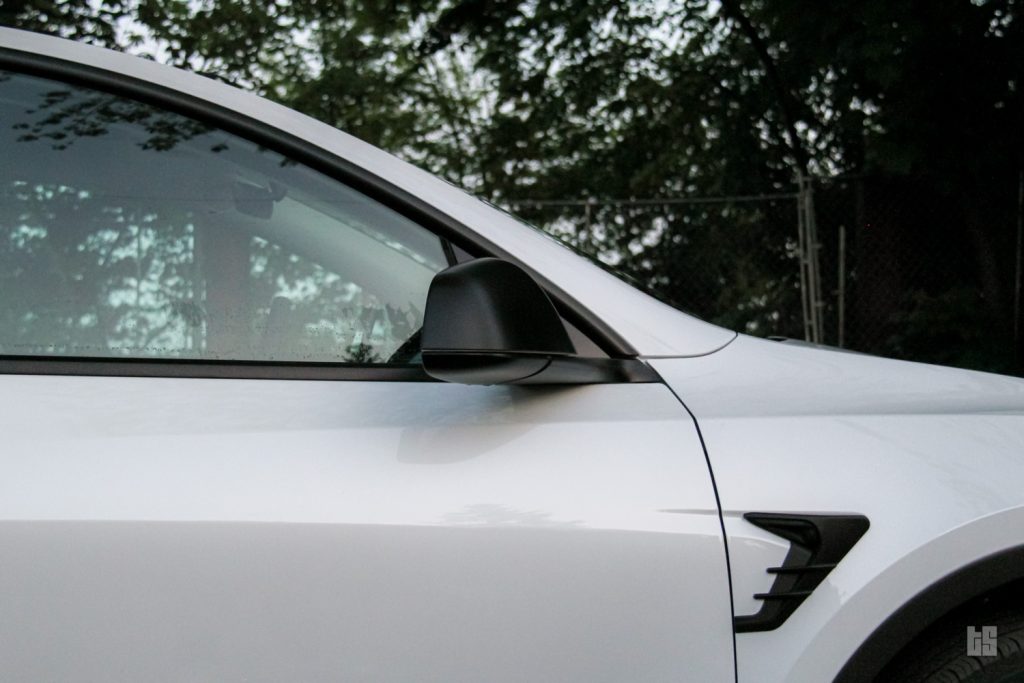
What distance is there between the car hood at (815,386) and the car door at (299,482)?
0.08 m

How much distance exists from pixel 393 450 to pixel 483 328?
25 centimetres

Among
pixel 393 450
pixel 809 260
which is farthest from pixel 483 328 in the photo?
pixel 809 260

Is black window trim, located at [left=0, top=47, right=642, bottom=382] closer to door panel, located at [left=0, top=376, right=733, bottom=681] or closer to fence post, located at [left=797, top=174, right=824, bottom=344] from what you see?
door panel, located at [left=0, top=376, right=733, bottom=681]

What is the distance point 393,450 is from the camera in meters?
1.41

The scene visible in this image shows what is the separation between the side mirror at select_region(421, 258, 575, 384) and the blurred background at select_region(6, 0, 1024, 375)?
3264 millimetres

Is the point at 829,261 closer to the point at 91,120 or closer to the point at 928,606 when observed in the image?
the point at 928,606

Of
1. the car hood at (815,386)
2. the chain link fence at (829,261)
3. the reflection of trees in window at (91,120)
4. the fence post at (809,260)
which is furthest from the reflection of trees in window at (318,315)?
the fence post at (809,260)

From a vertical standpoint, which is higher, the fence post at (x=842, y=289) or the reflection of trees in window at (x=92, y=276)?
the fence post at (x=842, y=289)

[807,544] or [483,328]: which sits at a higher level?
[483,328]

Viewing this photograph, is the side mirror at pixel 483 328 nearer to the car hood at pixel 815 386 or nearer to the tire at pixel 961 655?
the car hood at pixel 815 386

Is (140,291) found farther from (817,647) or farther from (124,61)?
→ (817,647)

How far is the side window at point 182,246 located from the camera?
1.51 m

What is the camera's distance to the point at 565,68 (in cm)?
988

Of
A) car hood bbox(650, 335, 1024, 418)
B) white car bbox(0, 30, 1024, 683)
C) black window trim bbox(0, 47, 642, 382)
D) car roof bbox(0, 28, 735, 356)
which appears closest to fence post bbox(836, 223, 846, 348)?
car hood bbox(650, 335, 1024, 418)
